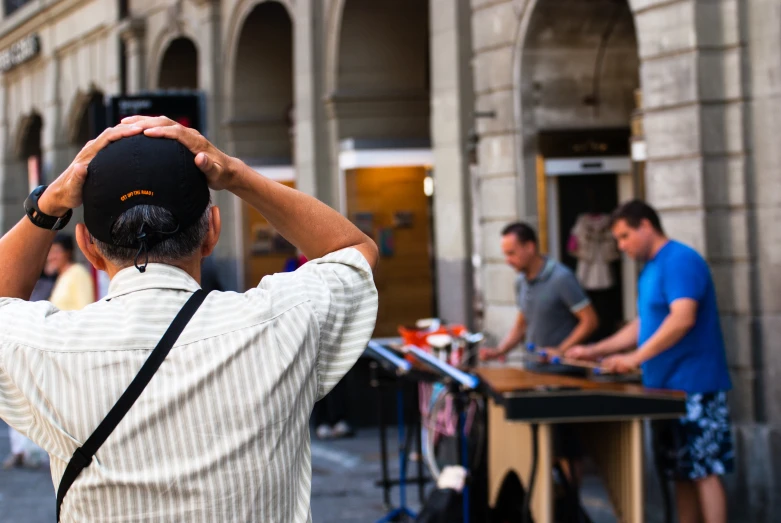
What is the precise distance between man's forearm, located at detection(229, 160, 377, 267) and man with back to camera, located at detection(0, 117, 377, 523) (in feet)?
0.25

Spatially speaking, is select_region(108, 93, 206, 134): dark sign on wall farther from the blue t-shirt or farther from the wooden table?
the blue t-shirt

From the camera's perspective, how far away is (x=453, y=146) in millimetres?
11430

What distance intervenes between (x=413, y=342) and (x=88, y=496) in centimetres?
773

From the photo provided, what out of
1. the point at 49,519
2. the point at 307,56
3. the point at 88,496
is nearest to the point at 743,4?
the point at 49,519

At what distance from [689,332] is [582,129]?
4.32m

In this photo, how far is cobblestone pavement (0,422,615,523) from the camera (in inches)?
345

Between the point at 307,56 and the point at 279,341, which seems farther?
the point at 307,56

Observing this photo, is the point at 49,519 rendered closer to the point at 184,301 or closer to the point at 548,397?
the point at 548,397

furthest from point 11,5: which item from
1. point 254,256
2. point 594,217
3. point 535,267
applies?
point 535,267

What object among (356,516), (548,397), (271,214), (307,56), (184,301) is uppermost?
(307,56)

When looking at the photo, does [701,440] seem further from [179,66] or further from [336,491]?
[179,66]

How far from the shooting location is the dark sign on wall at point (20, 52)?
88.5 ft

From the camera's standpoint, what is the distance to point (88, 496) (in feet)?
7.14

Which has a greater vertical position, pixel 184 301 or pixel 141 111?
pixel 141 111
